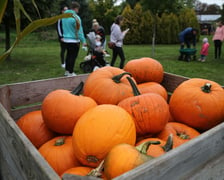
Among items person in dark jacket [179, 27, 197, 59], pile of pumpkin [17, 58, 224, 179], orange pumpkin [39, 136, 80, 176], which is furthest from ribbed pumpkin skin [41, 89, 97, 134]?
person in dark jacket [179, 27, 197, 59]

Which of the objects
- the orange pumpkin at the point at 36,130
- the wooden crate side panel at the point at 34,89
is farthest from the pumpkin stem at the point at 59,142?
the wooden crate side panel at the point at 34,89

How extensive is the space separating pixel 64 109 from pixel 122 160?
0.66 metres

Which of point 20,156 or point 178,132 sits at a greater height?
point 20,156

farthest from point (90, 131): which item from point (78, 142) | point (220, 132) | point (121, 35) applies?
point (121, 35)

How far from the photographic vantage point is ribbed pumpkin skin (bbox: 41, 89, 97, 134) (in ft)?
4.88

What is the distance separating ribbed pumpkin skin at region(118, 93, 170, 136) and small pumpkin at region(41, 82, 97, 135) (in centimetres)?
27

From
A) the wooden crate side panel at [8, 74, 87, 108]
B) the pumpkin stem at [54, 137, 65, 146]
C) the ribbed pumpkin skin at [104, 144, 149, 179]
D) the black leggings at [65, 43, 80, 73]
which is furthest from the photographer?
the black leggings at [65, 43, 80, 73]

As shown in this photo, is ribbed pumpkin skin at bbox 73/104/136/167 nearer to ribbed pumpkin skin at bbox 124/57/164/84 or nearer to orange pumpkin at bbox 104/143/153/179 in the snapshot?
orange pumpkin at bbox 104/143/153/179

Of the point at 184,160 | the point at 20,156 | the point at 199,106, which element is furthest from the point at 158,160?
the point at 199,106

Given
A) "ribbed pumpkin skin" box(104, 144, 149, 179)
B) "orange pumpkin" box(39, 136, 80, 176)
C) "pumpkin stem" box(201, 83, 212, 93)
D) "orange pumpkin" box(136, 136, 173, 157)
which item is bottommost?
"orange pumpkin" box(39, 136, 80, 176)

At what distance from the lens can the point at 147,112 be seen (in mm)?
1462

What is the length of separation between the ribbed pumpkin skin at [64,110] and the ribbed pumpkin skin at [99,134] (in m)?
0.26

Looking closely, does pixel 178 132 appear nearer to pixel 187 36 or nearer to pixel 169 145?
pixel 169 145

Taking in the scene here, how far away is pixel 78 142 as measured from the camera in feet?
3.89
